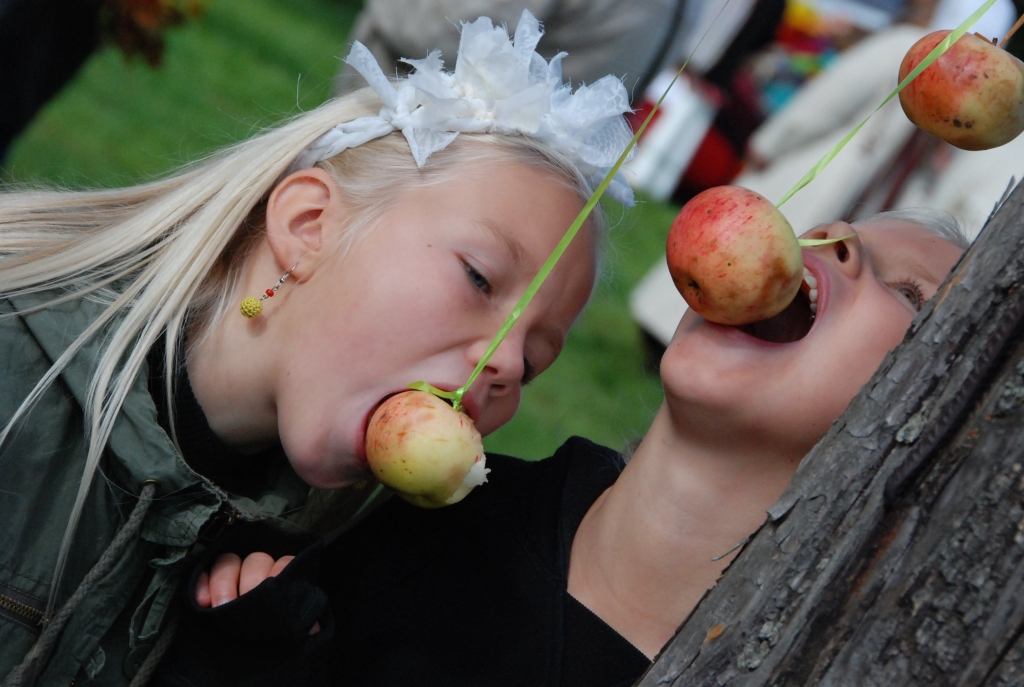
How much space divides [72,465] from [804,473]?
147 cm

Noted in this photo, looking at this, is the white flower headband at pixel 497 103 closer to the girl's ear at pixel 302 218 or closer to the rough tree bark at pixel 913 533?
the girl's ear at pixel 302 218

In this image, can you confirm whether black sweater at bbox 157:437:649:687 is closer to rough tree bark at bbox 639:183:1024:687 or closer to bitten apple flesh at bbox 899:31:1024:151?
rough tree bark at bbox 639:183:1024:687

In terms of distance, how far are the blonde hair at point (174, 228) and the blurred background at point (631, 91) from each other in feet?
0.64

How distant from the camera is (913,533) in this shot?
1.08 meters

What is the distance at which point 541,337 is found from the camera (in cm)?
217

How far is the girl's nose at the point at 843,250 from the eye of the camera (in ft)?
5.57

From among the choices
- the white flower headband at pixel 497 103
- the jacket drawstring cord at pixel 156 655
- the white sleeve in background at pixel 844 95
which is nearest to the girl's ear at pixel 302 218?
the white flower headband at pixel 497 103

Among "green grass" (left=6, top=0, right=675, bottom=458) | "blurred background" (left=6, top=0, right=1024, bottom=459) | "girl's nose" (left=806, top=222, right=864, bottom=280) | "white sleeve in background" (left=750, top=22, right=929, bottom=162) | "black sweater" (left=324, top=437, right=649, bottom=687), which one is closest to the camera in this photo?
"girl's nose" (left=806, top=222, right=864, bottom=280)

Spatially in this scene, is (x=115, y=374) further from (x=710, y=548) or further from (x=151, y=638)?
(x=710, y=548)

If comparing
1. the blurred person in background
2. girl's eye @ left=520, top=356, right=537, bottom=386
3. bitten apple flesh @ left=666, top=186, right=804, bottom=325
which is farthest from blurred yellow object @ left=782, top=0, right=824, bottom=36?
bitten apple flesh @ left=666, top=186, right=804, bottom=325

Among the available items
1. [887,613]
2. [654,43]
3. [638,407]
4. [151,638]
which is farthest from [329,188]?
[638,407]

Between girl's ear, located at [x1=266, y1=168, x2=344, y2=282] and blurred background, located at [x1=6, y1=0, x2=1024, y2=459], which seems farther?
blurred background, located at [x1=6, y1=0, x2=1024, y2=459]

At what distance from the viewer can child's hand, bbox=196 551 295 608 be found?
6.54ft

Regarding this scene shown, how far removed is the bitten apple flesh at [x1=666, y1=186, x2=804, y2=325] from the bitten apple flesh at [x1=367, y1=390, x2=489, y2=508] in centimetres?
49
